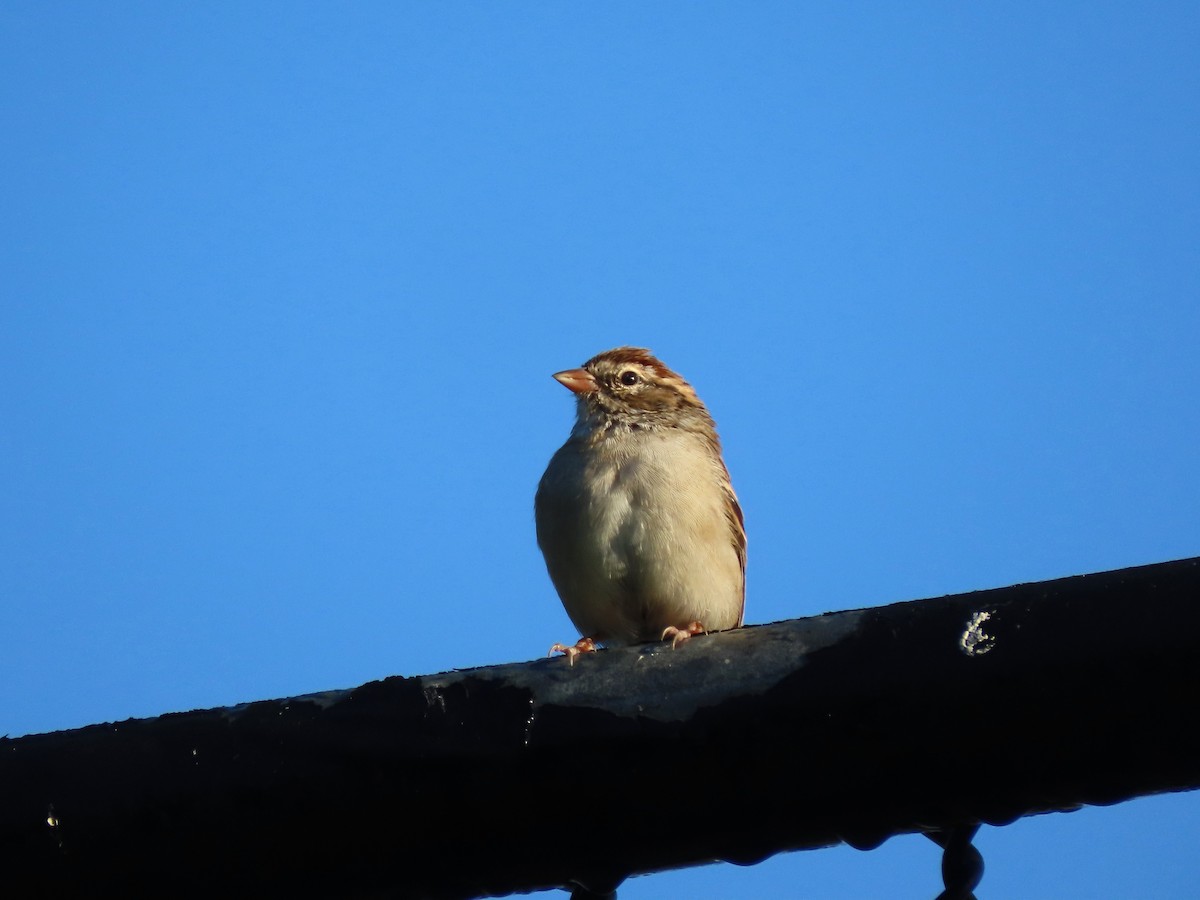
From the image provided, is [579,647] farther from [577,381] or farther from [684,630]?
[577,381]

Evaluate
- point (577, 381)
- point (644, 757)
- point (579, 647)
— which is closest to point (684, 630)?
point (579, 647)

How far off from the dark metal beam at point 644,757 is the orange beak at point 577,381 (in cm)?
530

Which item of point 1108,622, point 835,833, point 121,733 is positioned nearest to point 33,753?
point 121,733

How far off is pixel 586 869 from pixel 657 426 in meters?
5.17

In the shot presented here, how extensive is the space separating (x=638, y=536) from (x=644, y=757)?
4.21 m

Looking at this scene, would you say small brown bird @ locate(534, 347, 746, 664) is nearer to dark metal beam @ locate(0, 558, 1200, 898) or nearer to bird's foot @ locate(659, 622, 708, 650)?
bird's foot @ locate(659, 622, 708, 650)

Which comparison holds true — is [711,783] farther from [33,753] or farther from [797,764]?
[33,753]

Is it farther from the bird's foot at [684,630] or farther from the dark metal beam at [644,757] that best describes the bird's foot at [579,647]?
the dark metal beam at [644,757]

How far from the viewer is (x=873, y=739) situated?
6.08 ft

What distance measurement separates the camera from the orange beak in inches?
291

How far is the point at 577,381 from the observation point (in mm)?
7441

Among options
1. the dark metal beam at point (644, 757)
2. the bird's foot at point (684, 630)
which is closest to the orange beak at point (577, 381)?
the bird's foot at point (684, 630)

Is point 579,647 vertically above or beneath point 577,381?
beneath

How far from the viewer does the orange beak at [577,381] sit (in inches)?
291
